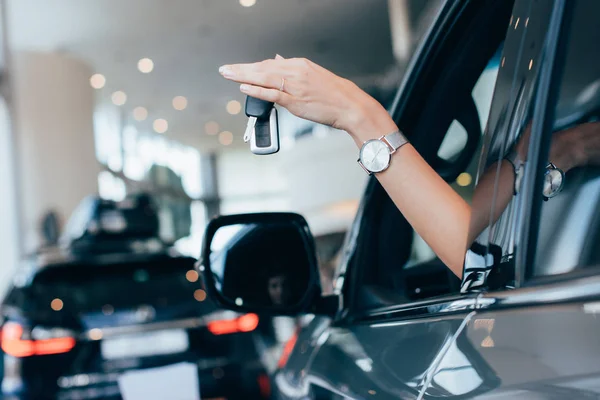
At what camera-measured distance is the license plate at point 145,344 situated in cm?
339

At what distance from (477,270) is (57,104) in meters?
14.2

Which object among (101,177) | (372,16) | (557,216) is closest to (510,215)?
(557,216)

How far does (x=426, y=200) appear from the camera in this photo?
978 millimetres

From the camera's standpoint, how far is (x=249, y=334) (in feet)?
11.8

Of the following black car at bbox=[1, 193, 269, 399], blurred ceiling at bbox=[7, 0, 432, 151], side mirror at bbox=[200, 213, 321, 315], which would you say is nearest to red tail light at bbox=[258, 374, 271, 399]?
black car at bbox=[1, 193, 269, 399]

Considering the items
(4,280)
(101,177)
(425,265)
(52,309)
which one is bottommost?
(425,265)

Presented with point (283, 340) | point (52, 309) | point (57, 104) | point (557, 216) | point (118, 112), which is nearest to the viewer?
point (557, 216)

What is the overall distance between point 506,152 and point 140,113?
16.0 m

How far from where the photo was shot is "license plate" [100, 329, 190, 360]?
11.1 feet

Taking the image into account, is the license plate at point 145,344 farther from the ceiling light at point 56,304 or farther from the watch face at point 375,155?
the watch face at point 375,155

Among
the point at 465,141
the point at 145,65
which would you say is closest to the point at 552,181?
the point at 465,141

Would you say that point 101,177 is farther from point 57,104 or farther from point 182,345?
point 182,345

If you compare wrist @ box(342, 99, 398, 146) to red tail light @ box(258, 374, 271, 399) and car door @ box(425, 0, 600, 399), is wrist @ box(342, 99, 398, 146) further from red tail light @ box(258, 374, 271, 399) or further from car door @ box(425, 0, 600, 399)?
red tail light @ box(258, 374, 271, 399)

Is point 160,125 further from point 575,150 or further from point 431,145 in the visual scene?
point 575,150
